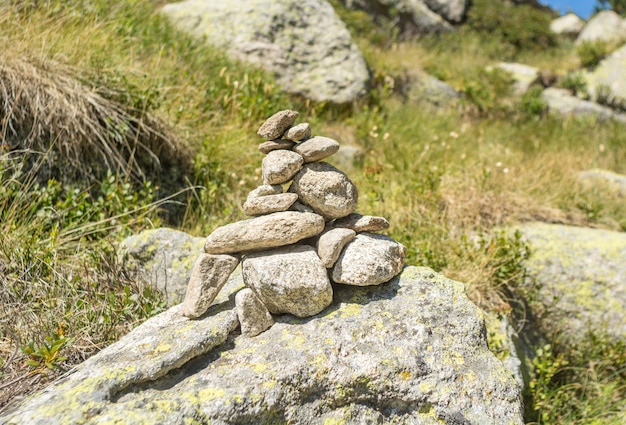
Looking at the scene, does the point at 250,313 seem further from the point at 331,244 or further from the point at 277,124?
the point at 277,124

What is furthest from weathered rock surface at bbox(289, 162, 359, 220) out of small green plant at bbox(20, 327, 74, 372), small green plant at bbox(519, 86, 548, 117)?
small green plant at bbox(519, 86, 548, 117)

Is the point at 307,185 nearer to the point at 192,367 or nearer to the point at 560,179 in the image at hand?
the point at 192,367

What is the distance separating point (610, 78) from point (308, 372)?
505 inches

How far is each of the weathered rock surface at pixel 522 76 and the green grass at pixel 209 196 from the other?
13.2 feet

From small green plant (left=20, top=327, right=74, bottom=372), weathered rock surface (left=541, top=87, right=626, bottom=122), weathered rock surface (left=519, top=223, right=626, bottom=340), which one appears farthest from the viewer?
weathered rock surface (left=541, top=87, right=626, bottom=122)

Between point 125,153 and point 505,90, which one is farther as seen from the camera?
point 505,90

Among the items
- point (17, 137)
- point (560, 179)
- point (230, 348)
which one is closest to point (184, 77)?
point (17, 137)

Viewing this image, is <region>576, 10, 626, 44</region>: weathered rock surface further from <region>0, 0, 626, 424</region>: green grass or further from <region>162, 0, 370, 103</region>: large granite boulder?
<region>162, 0, 370, 103</region>: large granite boulder

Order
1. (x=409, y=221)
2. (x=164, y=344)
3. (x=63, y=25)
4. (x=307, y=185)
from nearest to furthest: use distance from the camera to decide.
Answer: (x=164, y=344) → (x=307, y=185) → (x=409, y=221) → (x=63, y=25)

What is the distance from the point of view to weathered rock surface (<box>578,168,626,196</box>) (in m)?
6.72

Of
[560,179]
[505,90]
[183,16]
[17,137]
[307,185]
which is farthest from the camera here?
[505,90]

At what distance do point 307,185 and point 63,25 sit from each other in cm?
436

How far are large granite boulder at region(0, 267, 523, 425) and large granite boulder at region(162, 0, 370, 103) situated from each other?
213 inches

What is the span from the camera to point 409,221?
16.0 ft
